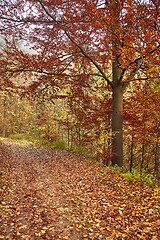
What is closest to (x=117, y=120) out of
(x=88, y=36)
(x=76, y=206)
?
(x=88, y=36)

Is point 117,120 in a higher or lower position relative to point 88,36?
lower

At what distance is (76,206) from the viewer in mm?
5961

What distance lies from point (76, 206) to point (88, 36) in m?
6.71

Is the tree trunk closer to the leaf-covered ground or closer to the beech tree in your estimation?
the beech tree

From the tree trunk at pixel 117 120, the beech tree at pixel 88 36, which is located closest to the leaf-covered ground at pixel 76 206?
the tree trunk at pixel 117 120

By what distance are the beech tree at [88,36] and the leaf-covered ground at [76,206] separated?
3363 mm

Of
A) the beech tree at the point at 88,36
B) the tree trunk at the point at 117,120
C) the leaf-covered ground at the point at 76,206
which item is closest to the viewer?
the leaf-covered ground at the point at 76,206

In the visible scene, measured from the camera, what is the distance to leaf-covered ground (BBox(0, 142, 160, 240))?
15.4 ft

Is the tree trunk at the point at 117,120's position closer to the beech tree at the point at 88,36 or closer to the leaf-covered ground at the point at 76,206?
the beech tree at the point at 88,36

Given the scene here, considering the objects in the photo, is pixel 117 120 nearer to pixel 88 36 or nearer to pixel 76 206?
pixel 88 36

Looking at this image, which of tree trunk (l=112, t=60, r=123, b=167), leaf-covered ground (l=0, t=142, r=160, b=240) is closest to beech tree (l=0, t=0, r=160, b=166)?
tree trunk (l=112, t=60, r=123, b=167)

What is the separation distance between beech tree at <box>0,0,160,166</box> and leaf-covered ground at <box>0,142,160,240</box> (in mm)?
3363

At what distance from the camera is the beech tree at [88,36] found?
7789 millimetres

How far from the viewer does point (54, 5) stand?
8.51 m
